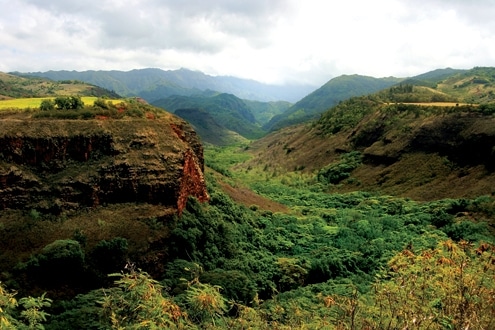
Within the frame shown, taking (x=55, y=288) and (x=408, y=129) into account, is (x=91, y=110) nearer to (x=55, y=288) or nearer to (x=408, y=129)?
(x=55, y=288)

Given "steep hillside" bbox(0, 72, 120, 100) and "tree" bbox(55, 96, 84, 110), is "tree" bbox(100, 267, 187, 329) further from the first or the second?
"steep hillside" bbox(0, 72, 120, 100)

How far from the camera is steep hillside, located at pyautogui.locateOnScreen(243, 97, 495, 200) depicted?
42500mm

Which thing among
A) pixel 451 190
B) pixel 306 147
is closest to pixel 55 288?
pixel 451 190

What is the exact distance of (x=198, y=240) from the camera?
84.7ft

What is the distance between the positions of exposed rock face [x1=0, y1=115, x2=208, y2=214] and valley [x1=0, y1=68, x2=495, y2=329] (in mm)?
80

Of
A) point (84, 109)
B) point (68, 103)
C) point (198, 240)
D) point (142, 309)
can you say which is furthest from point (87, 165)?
point (142, 309)

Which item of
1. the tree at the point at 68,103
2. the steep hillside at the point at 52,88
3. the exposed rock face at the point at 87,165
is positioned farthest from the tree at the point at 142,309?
the steep hillside at the point at 52,88

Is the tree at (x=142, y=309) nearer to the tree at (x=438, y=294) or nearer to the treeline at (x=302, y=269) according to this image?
the treeline at (x=302, y=269)

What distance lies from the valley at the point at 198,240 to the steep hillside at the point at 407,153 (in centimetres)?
41

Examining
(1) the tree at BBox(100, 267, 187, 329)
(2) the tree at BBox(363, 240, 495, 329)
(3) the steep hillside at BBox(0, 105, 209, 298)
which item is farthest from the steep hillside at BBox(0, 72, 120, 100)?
(2) the tree at BBox(363, 240, 495, 329)

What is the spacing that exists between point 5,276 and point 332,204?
3430 centimetres

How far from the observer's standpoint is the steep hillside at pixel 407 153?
42500mm

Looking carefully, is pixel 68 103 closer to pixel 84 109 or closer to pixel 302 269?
pixel 84 109

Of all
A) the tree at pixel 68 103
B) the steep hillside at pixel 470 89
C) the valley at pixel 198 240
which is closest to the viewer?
the valley at pixel 198 240
